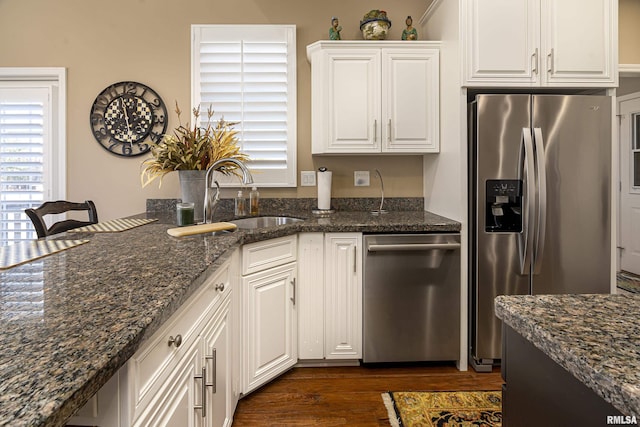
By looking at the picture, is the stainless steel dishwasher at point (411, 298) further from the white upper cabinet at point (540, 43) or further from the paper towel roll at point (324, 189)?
the white upper cabinet at point (540, 43)

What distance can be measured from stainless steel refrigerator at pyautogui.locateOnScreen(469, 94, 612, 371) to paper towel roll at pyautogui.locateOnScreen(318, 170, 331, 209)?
97 centimetres

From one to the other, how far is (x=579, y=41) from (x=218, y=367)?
2.68 metres

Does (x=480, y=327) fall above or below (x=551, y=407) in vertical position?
below

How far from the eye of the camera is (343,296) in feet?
7.43

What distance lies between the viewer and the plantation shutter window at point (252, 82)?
2779 mm

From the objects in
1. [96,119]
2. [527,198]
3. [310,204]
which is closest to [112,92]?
[96,119]

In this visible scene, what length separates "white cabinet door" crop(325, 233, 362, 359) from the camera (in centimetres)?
224

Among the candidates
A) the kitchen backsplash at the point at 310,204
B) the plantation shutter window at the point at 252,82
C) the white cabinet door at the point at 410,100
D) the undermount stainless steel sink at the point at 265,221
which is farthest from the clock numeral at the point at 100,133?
the white cabinet door at the point at 410,100

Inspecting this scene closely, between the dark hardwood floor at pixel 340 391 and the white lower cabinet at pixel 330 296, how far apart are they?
0.14m

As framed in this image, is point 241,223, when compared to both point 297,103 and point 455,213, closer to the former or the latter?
point 297,103

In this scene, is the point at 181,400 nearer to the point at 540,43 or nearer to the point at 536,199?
the point at 536,199

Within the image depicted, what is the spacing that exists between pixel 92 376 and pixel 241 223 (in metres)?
2.06

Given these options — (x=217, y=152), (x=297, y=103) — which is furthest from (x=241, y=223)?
(x=297, y=103)

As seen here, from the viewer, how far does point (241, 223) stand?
2545mm
